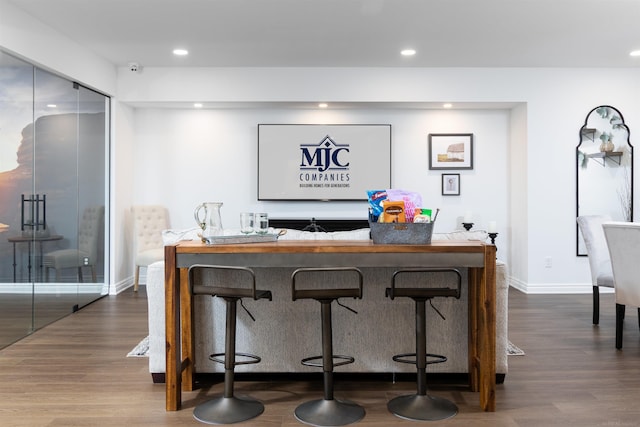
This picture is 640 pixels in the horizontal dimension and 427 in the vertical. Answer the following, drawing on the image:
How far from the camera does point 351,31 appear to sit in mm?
4672

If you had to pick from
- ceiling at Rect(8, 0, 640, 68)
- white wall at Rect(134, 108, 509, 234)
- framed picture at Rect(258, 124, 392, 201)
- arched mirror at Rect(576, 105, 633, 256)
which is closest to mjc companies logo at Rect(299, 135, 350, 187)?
framed picture at Rect(258, 124, 392, 201)

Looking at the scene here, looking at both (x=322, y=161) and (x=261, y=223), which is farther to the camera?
(x=322, y=161)

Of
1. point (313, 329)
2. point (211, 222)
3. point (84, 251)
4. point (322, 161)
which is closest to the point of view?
point (211, 222)

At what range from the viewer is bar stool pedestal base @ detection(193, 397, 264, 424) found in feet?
8.43

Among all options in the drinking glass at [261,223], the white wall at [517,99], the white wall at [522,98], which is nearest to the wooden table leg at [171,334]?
the drinking glass at [261,223]

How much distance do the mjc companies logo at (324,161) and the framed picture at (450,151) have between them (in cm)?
111

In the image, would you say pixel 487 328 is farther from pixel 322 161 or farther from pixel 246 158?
pixel 246 158

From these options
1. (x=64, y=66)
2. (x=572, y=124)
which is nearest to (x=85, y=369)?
(x=64, y=66)

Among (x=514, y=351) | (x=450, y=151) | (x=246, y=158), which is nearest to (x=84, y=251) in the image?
(x=246, y=158)

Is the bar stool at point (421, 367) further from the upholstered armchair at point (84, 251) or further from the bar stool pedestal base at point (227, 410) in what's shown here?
the upholstered armchair at point (84, 251)

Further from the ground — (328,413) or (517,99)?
(517,99)

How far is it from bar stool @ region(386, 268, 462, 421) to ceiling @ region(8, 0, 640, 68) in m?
2.49

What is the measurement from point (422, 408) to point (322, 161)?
13.5 ft

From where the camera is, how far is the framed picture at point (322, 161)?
634 cm
